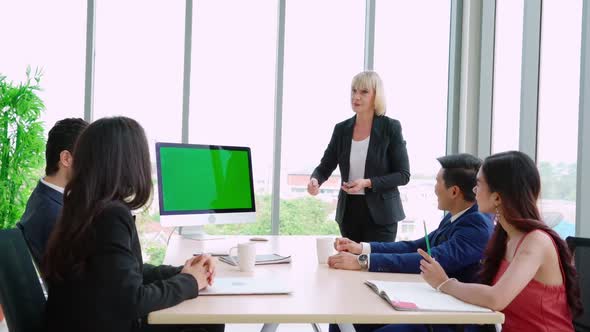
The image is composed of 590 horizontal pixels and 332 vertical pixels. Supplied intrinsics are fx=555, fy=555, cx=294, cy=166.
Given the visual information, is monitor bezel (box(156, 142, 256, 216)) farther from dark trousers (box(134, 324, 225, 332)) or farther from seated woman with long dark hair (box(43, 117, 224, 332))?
seated woman with long dark hair (box(43, 117, 224, 332))

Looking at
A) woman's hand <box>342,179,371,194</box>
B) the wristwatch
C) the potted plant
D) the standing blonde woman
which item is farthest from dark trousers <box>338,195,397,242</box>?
the potted plant

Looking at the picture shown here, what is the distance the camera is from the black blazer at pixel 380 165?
301 centimetres

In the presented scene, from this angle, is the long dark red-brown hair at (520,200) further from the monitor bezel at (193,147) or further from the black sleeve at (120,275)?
the monitor bezel at (193,147)

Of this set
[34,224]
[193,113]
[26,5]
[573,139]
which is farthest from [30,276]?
[26,5]

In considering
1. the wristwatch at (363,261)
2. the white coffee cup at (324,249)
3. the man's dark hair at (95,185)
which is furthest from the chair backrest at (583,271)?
the man's dark hair at (95,185)

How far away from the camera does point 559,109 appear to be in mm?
3170

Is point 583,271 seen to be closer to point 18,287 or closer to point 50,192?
point 18,287

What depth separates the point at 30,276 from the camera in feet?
5.09

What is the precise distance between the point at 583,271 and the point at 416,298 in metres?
0.63

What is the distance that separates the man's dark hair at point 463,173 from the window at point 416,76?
7.77 ft

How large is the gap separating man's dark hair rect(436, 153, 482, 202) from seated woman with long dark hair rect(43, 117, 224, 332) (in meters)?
1.06

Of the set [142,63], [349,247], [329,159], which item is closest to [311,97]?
[329,159]

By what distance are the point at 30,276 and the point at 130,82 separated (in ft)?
9.92

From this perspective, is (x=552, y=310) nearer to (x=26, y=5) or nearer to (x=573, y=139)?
(x=573, y=139)
